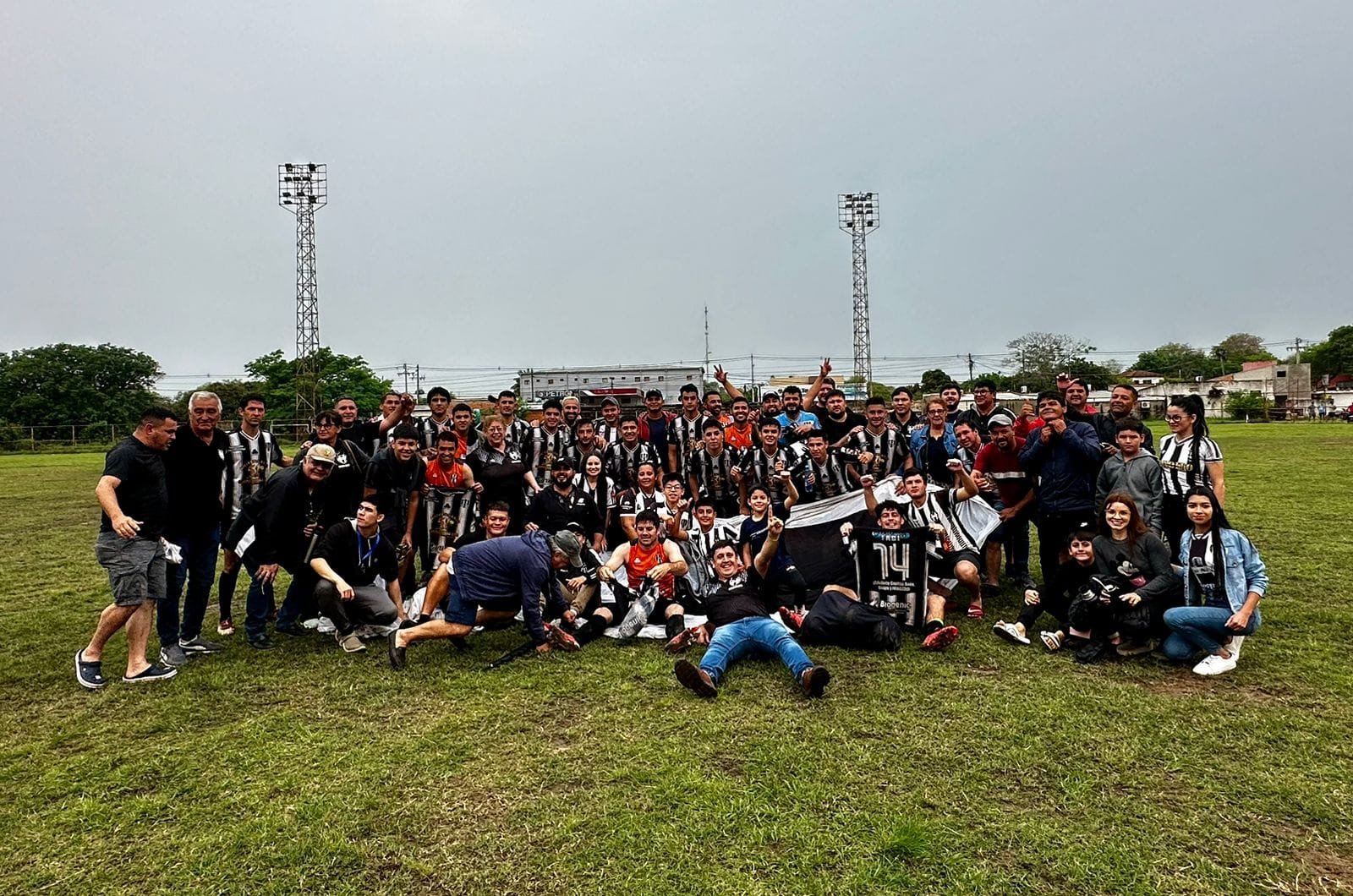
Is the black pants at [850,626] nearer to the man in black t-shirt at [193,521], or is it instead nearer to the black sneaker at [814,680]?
the black sneaker at [814,680]

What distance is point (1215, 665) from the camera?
4793 millimetres

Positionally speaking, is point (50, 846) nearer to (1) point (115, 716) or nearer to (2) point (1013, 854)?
(1) point (115, 716)

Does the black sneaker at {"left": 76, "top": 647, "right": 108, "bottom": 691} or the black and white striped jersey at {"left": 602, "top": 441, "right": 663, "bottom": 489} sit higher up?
the black and white striped jersey at {"left": 602, "top": 441, "right": 663, "bottom": 489}

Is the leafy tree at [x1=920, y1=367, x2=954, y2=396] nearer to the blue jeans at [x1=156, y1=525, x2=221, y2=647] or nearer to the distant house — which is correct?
the distant house

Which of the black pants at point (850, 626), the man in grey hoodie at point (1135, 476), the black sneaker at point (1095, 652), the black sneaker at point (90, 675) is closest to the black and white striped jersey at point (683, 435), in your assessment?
the black pants at point (850, 626)

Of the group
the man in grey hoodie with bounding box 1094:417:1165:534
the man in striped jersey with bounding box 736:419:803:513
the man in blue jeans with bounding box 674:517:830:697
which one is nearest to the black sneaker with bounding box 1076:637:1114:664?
the man in grey hoodie with bounding box 1094:417:1165:534

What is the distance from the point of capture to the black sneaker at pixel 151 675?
196 inches

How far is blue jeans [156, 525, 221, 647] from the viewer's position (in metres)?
5.49

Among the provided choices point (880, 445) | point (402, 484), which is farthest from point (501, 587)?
point (880, 445)

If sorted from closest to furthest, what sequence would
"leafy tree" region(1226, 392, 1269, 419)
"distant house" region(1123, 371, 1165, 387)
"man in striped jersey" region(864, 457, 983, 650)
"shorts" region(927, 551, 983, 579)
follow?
"man in striped jersey" region(864, 457, 983, 650)
"shorts" region(927, 551, 983, 579)
"leafy tree" region(1226, 392, 1269, 419)
"distant house" region(1123, 371, 1165, 387)

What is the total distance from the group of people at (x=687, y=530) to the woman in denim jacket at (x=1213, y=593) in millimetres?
15

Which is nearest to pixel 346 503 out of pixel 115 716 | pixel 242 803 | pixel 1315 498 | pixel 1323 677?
pixel 115 716

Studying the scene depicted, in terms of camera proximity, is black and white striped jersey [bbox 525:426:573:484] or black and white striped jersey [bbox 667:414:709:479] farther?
black and white striped jersey [bbox 667:414:709:479]

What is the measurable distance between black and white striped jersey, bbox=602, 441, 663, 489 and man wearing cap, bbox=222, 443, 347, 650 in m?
2.82
